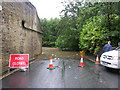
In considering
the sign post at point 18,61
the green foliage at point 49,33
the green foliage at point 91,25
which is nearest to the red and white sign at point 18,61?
the sign post at point 18,61

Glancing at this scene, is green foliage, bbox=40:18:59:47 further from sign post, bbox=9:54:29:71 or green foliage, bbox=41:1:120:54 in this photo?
sign post, bbox=9:54:29:71

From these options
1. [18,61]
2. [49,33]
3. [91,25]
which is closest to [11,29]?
[18,61]

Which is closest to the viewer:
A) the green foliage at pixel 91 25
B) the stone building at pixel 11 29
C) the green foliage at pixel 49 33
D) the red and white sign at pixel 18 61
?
the red and white sign at pixel 18 61

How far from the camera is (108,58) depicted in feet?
22.7

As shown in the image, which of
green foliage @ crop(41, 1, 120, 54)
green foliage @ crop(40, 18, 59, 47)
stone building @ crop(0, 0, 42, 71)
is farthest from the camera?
green foliage @ crop(40, 18, 59, 47)

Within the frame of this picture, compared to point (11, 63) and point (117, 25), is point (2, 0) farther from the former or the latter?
point (117, 25)

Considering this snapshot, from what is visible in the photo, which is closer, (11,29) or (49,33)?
(11,29)

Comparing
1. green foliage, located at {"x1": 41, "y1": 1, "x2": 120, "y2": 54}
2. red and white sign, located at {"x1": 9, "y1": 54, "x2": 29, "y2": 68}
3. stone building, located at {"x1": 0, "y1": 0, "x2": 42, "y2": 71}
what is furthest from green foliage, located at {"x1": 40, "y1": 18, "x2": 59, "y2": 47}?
red and white sign, located at {"x1": 9, "y1": 54, "x2": 29, "y2": 68}

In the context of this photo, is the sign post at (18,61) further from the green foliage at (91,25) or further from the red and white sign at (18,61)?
the green foliage at (91,25)

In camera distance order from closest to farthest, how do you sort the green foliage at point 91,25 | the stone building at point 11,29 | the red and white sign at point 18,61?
the red and white sign at point 18,61
the stone building at point 11,29
the green foliage at point 91,25

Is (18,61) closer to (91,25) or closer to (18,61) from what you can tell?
(18,61)

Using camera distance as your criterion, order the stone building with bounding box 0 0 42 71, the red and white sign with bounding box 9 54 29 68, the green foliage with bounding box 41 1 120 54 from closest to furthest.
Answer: the red and white sign with bounding box 9 54 29 68 < the stone building with bounding box 0 0 42 71 < the green foliage with bounding box 41 1 120 54

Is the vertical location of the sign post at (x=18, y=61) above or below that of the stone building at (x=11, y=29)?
below

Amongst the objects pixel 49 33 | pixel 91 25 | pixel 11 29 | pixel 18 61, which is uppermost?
pixel 49 33
